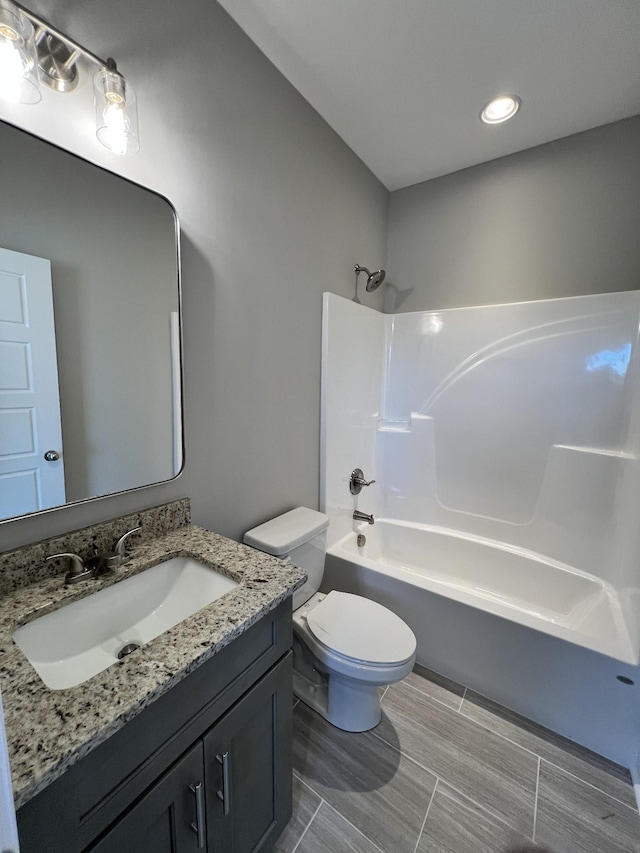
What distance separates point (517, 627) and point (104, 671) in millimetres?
1548

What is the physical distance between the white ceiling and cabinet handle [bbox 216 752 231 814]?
228 cm

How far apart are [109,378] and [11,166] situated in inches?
20.9

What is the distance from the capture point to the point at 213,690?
30.6 inches

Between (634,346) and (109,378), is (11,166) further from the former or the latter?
(634,346)

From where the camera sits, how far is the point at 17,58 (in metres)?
0.78

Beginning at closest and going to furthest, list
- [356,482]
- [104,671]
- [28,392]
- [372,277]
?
[104,671]
[28,392]
[372,277]
[356,482]

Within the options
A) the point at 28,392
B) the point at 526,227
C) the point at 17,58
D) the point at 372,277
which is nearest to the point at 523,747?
the point at 28,392

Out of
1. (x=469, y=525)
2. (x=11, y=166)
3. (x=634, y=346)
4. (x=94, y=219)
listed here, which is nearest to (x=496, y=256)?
(x=634, y=346)

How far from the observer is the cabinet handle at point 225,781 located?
81 centimetres

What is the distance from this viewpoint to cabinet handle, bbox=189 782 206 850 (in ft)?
2.44

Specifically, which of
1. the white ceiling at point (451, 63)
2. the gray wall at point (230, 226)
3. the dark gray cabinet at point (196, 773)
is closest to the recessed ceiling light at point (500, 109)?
the white ceiling at point (451, 63)

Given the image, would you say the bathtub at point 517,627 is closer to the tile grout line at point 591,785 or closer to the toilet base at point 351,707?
the tile grout line at point 591,785

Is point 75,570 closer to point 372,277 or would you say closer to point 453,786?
point 453,786

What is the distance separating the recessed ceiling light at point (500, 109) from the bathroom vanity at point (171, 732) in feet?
7.37
